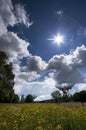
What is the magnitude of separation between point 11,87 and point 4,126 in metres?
41.8

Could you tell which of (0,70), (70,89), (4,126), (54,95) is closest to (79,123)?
(4,126)

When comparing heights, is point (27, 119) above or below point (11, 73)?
below

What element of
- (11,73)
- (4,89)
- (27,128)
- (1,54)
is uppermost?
(1,54)

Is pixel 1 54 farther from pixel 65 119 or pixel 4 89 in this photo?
pixel 65 119

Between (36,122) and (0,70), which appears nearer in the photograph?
(36,122)

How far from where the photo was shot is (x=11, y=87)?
5081 cm

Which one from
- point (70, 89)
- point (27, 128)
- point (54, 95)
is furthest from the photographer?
point (54, 95)

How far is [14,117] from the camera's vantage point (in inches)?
461

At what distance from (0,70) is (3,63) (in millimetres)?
1650

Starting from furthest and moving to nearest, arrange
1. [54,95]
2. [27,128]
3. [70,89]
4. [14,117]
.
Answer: [54,95]
[70,89]
[14,117]
[27,128]

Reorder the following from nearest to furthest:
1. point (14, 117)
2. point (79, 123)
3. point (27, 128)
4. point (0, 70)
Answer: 1. point (27, 128)
2. point (79, 123)
3. point (14, 117)
4. point (0, 70)

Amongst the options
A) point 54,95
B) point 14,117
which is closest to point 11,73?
point 14,117

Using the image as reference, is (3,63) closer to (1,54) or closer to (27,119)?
(1,54)

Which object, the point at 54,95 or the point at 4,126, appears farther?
the point at 54,95
